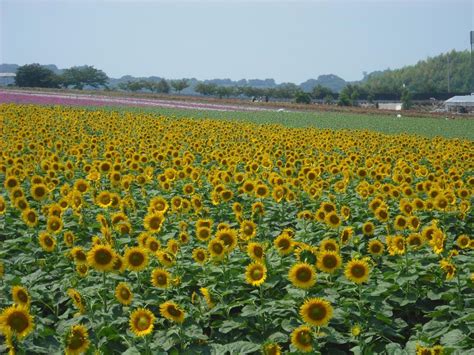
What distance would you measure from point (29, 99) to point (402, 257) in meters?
31.2

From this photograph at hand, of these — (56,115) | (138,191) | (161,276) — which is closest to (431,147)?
(138,191)

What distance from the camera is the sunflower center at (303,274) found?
13.4 feet

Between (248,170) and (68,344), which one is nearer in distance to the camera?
(68,344)

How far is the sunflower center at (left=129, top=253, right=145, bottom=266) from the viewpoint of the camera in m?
4.53

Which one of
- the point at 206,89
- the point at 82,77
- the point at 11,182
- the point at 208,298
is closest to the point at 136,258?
the point at 208,298

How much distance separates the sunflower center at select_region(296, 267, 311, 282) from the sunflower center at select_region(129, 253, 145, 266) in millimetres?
1266

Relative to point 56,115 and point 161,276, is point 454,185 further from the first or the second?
point 56,115

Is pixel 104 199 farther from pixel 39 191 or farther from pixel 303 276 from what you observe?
pixel 303 276

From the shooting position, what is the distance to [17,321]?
349 centimetres

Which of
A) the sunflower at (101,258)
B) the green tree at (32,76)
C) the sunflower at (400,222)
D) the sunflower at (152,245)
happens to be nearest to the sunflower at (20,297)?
the sunflower at (101,258)

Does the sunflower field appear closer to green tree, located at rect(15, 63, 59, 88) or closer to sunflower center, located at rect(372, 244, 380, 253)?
sunflower center, located at rect(372, 244, 380, 253)

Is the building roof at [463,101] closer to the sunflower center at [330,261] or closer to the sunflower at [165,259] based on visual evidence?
the sunflower center at [330,261]

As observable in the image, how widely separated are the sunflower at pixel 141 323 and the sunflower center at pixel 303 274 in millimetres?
1066

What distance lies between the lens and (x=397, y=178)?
8094mm
